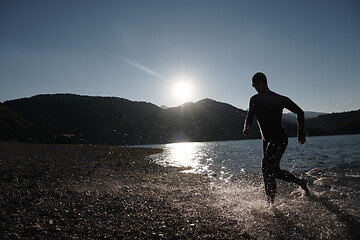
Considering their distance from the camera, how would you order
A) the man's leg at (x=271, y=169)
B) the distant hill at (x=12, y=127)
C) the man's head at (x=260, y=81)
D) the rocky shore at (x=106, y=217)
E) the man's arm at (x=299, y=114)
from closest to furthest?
the rocky shore at (x=106, y=217) < the man's leg at (x=271, y=169) < the man's arm at (x=299, y=114) < the man's head at (x=260, y=81) < the distant hill at (x=12, y=127)

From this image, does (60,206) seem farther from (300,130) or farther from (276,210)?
(300,130)

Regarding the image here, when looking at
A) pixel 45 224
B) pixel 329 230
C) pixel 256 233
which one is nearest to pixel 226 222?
pixel 256 233

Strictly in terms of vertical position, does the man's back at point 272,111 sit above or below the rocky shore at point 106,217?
above

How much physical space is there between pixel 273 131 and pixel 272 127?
106 mm

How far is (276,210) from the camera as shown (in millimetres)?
5605

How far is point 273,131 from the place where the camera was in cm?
611

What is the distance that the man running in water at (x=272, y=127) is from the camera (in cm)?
598

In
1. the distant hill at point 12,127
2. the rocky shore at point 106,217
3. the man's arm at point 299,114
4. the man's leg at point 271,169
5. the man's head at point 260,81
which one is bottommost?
the rocky shore at point 106,217

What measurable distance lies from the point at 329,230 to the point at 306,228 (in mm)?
360

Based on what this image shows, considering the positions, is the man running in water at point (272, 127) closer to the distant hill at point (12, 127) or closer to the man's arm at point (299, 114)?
the man's arm at point (299, 114)

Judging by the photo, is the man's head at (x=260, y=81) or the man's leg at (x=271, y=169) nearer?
the man's leg at (x=271, y=169)

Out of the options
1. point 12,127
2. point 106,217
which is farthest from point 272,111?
point 12,127

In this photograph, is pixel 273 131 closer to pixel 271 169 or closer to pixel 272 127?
pixel 272 127

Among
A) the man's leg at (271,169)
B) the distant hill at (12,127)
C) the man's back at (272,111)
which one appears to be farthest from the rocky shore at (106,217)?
the distant hill at (12,127)
